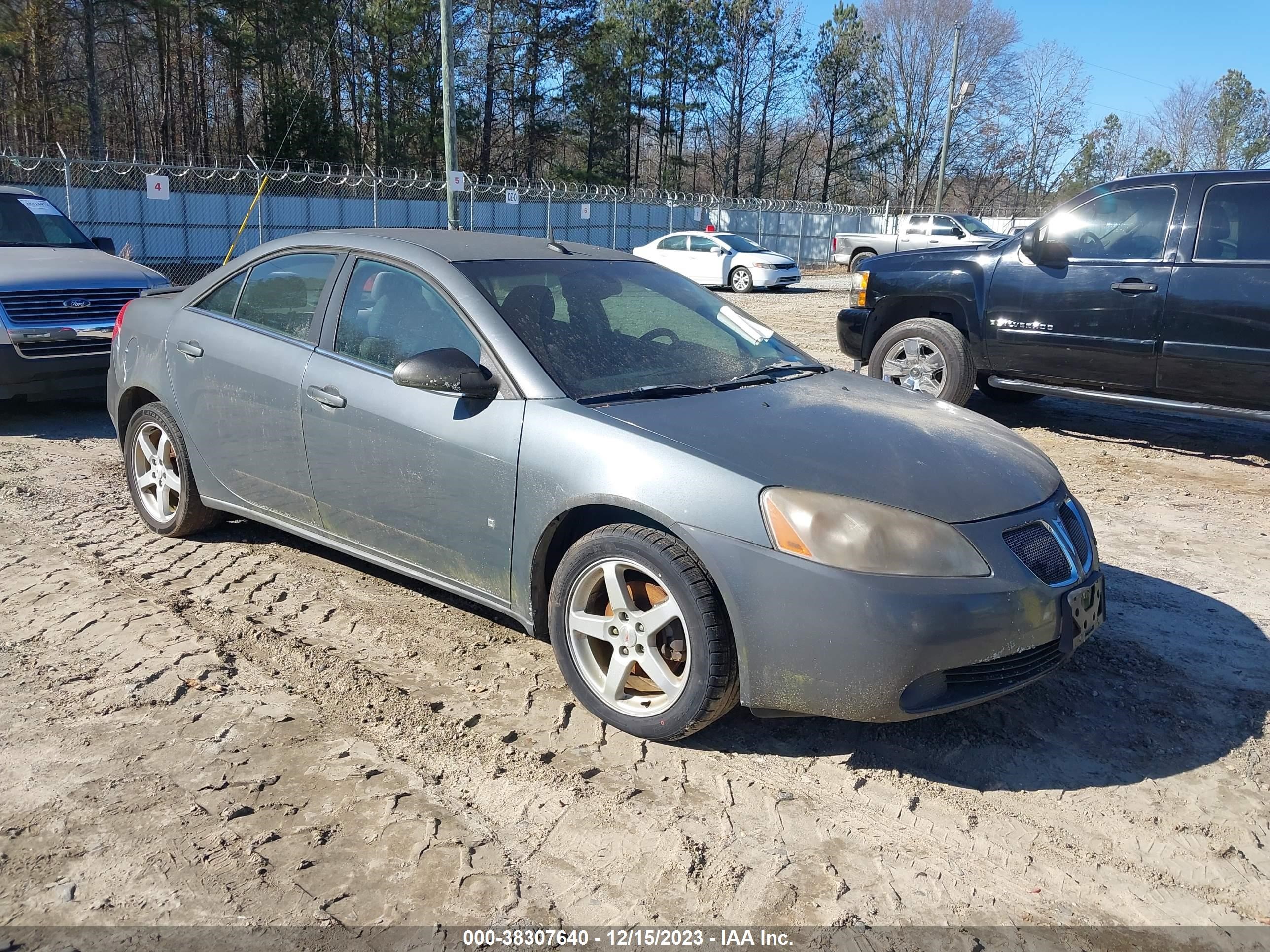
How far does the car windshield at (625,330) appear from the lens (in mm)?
3760

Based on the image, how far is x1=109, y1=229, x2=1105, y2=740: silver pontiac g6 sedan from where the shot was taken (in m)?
2.99

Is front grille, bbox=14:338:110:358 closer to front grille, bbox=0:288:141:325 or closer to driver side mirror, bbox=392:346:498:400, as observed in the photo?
front grille, bbox=0:288:141:325

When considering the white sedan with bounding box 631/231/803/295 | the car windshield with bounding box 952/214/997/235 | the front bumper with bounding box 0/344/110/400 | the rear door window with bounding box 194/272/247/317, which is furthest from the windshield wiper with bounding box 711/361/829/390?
the car windshield with bounding box 952/214/997/235

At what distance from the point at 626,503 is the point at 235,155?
45.8m

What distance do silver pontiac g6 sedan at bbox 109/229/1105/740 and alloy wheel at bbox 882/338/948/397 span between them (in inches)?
160

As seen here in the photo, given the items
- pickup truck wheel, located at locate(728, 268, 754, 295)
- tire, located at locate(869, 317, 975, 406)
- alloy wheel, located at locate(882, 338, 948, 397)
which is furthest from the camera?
pickup truck wheel, located at locate(728, 268, 754, 295)

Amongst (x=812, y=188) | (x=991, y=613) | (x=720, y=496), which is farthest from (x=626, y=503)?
(x=812, y=188)

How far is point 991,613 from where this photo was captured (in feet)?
9.84

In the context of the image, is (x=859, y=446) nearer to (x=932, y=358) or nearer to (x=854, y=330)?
(x=932, y=358)

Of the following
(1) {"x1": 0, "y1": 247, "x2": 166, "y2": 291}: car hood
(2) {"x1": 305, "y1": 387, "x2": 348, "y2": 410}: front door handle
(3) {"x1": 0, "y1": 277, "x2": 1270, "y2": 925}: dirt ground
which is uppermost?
(1) {"x1": 0, "y1": 247, "x2": 166, "y2": 291}: car hood

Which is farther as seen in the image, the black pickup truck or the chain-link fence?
the chain-link fence

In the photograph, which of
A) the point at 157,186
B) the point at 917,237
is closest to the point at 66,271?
the point at 157,186

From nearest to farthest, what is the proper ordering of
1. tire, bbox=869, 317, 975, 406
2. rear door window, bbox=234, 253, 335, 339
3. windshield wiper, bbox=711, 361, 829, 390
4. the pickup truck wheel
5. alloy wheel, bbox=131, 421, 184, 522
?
windshield wiper, bbox=711, 361, 829, 390, rear door window, bbox=234, 253, 335, 339, alloy wheel, bbox=131, 421, 184, 522, tire, bbox=869, 317, 975, 406, the pickup truck wheel

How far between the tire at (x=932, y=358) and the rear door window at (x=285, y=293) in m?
5.16
